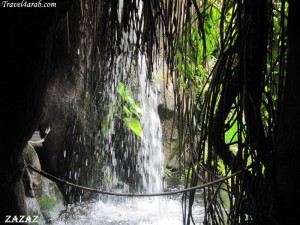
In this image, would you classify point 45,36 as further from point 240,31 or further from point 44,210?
point 44,210

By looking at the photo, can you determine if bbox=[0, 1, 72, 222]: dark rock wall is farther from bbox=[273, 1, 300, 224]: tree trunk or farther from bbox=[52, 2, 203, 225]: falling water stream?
bbox=[52, 2, 203, 225]: falling water stream

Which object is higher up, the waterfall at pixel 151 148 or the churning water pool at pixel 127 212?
the waterfall at pixel 151 148

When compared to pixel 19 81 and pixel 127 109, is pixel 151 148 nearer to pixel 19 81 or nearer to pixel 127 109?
pixel 127 109

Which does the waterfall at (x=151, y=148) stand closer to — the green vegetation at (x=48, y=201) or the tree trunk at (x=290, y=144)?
the green vegetation at (x=48, y=201)

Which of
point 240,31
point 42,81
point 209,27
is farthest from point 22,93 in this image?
point 209,27

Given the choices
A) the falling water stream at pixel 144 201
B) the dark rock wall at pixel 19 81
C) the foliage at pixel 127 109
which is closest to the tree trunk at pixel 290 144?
the dark rock wall at pixel 19 81

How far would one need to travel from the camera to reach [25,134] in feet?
3.30

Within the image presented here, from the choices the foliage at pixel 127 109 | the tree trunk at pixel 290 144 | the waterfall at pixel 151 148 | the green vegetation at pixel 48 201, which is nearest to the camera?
the tree trunk at pixel 290 144

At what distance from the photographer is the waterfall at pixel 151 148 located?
19.9ft

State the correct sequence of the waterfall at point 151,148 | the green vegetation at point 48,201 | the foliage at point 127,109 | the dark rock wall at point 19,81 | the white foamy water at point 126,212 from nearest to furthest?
the dark rock wall at point 19,81
the foliage at point 127,109
the green vegetation at point 48,201
the white foamy water at point 126,212
the waterfall at point 151,148

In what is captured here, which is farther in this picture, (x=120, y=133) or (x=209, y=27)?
(x=120, y=133)

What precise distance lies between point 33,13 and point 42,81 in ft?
0.69

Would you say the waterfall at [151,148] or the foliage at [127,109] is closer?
the foliage at [127,109]

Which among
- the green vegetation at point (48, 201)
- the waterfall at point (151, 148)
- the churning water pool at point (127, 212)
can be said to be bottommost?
the churning water pool at point (127, 212)
